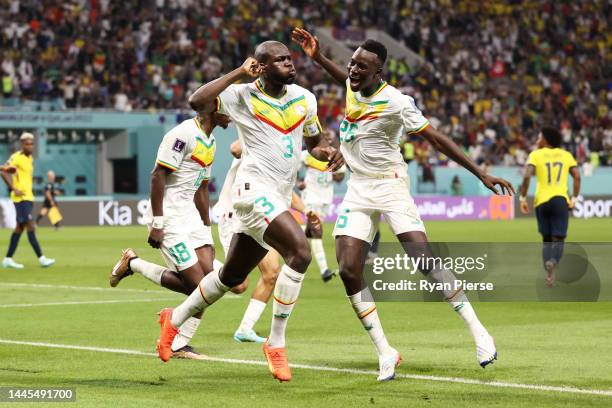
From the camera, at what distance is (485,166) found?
1831 inches

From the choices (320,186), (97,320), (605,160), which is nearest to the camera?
(97,320)

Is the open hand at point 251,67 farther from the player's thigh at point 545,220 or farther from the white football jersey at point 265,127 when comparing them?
the player's thigh at point 545,220

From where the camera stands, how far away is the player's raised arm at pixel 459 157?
9044mm

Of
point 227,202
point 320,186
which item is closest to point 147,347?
point 227,202

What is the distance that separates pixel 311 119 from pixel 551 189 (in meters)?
8.76

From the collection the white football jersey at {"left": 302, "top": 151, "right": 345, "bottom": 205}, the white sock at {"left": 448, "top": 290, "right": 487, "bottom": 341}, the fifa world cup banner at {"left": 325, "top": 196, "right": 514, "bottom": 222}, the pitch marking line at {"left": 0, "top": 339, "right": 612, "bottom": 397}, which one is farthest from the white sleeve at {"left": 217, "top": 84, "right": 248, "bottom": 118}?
the fifa world cup banner at {"left": 325, "top": 196, "right": 514, "bottom": 222}

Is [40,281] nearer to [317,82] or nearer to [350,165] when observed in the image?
[350,165]

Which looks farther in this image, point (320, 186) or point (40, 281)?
point (320, 186)

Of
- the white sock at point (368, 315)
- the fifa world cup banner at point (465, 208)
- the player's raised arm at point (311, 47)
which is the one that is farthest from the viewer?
the fifa world cup banner at point (465, 208)

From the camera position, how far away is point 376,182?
10000 mm

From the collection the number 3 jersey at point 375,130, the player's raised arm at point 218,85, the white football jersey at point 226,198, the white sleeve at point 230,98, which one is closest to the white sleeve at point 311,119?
the number 3 jersey at point 375,130

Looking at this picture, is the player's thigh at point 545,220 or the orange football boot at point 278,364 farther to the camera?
the player's thigh at point 545,220

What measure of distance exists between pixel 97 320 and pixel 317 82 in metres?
35.3

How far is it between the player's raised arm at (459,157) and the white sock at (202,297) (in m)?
2.03
